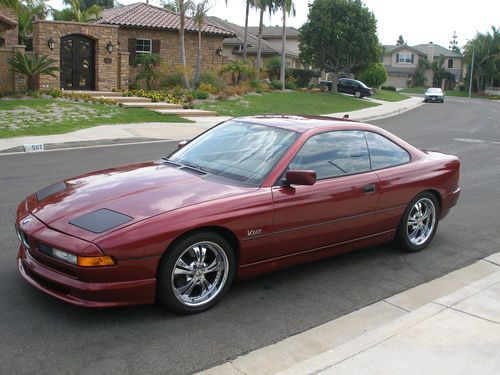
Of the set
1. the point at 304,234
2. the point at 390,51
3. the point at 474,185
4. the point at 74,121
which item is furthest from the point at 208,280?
the point at 390,51

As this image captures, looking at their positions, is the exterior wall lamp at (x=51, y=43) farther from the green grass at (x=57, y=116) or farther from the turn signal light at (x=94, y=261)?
the turn signal light at (x=94, y=261)

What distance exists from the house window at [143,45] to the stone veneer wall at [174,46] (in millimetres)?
214

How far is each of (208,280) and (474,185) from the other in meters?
7.06

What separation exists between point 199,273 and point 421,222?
2.90 m

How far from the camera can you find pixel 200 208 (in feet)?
13.7

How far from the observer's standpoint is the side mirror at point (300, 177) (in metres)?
4.57

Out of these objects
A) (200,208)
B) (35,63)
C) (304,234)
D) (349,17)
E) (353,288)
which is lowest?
(353,288)

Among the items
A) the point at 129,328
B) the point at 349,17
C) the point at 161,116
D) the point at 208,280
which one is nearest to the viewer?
the point at 129,328

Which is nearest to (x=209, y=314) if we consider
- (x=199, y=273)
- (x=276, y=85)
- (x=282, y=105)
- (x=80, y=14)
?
(x=199, y=273)

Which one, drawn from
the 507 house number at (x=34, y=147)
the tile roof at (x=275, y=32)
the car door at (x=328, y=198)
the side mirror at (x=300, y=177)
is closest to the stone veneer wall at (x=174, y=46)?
the 507 house number at (x=34, y=147)

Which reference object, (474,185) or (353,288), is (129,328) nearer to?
(353,288)

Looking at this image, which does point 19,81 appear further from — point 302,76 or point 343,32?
point 302,76

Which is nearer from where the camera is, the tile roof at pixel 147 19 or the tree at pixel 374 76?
the tile roof at pixel 147 19

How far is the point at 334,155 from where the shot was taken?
5309 millimetres
